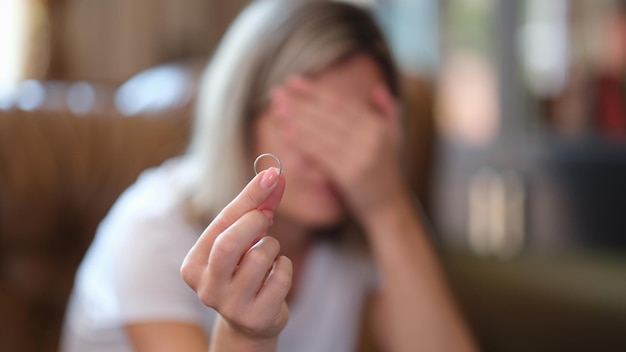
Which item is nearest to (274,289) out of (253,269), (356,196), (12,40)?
(253,269)

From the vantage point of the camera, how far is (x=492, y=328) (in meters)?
1.45

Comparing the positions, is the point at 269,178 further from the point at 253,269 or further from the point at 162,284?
the point at 162,284

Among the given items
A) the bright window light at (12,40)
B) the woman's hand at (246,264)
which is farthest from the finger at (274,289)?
the bright window light at (12,40)

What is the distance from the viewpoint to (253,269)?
16.0 inches

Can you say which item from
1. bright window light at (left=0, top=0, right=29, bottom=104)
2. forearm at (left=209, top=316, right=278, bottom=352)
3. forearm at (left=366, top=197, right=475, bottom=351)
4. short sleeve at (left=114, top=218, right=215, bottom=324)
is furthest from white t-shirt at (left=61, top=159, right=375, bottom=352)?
bright window light at (left=0, top=0, right=29, bottom=104)

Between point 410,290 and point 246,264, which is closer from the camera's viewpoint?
point 246,264

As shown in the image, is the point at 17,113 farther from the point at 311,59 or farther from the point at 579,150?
the point at 579,150

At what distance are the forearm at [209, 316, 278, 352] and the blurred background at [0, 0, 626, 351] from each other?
662mm

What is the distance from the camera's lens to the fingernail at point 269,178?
394 mm

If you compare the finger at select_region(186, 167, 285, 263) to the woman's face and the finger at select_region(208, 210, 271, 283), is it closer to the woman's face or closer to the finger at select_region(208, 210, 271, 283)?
the finger at select_region(208, 210, 271, 283)

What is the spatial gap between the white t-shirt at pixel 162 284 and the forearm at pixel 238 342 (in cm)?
29

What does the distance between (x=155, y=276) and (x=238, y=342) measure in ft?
1.21

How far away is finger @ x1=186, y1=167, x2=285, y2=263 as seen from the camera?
0.40m

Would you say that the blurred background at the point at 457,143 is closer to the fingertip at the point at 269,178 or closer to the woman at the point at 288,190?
the woman at the point at 288,190
